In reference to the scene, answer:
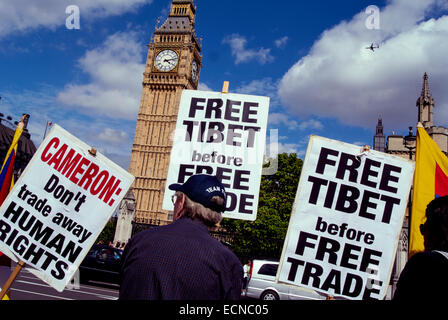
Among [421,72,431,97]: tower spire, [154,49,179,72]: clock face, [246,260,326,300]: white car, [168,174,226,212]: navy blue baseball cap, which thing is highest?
[154,49,179,72]: clock face

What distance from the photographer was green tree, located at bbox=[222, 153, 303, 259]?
25.9 metres

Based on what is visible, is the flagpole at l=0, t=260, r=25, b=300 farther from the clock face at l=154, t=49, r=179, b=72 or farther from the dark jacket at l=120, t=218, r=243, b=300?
the clock face at l=154, t=49, r=179, b=72

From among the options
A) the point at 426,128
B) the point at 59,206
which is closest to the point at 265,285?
the point at 59,206

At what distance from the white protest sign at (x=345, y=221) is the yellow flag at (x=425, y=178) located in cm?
10

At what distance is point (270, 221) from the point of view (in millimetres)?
26312

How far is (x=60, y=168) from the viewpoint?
3.99m

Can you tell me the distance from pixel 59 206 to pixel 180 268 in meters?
2.59

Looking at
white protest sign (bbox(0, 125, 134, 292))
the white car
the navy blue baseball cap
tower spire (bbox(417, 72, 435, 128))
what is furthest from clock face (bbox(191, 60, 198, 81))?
the navy blue baseball cap

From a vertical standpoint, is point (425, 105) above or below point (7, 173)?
above

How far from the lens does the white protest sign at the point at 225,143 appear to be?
432 cm

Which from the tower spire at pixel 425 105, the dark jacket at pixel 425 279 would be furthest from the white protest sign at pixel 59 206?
the tower spire at pixel 425 105

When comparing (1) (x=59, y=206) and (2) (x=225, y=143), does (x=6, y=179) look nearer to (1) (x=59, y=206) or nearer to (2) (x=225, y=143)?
(1) (x=59, y=206)

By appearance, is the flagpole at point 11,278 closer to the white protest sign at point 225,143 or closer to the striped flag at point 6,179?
the striped flag at point 6,179

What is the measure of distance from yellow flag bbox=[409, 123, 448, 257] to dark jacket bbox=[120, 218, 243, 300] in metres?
2.61
